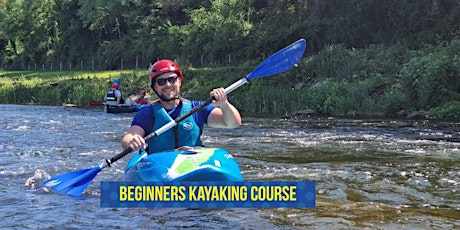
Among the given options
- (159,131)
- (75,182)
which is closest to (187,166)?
(159,131)

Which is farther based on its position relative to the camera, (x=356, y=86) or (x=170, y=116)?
(x=356, y=86)

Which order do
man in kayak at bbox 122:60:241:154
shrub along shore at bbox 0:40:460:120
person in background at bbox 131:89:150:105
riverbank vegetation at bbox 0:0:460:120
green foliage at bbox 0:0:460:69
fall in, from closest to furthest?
man in kayak at bbox 122:60:241:154 → shrub along shore at bbox 0:40:460:120 → person in background at bbox 131:89:150:105 → riverbank vegetation at bbox 0:0:460:120 → green foliage at bbox 0:0:460:69

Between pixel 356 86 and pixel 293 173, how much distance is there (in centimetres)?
1346

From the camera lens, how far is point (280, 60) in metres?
6.11

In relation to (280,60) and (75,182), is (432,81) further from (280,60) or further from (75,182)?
(75,182)

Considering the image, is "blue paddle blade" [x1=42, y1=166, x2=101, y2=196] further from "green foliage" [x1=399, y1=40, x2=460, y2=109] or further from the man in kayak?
"green foliage" [x1=399, y1=40, x2=460, y2=109]

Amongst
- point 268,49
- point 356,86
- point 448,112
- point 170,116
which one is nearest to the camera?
point 170,116

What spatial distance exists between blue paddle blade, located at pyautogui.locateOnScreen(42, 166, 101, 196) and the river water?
0.48 ft

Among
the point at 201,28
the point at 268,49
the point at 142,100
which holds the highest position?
the point at 201,28

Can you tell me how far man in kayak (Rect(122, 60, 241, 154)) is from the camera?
16.0ft

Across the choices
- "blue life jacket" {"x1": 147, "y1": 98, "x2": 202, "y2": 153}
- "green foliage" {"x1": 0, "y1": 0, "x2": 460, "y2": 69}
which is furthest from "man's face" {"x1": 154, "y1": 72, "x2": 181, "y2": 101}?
"green foliage" {"x1": 0, "y1": 0, "x2": 460, "y2": 69}

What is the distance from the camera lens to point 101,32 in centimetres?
5456

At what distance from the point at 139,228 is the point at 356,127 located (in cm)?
1040

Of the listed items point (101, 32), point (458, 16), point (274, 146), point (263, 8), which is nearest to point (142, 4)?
point (101, 32)
